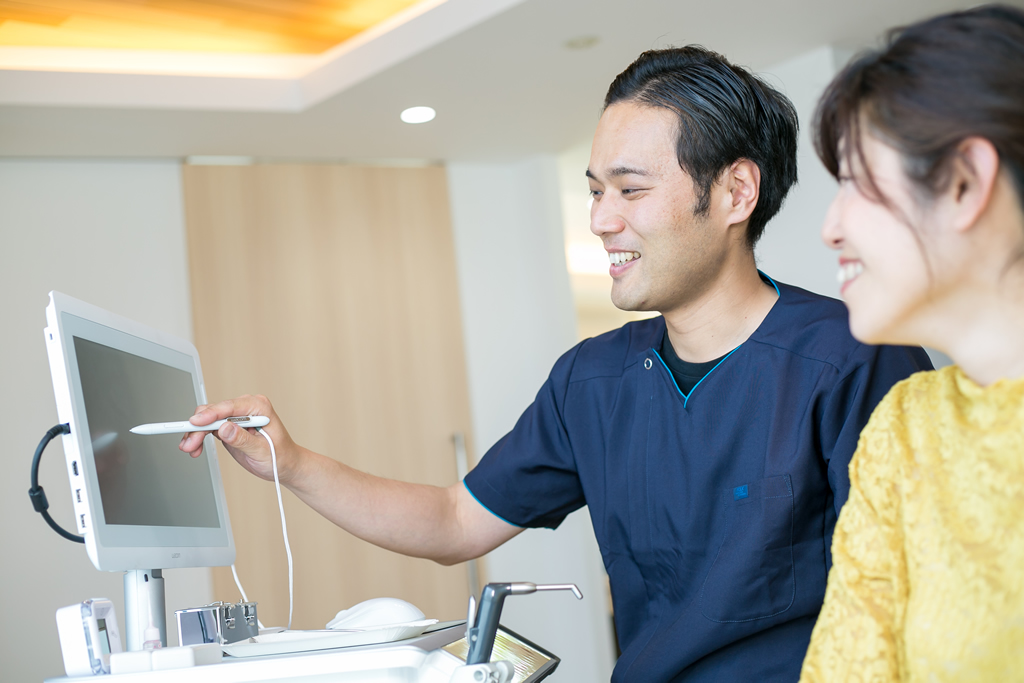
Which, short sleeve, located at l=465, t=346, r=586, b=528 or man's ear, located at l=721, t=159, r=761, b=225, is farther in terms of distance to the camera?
short sleeve, located at l=465, t=346, r=586, b=528

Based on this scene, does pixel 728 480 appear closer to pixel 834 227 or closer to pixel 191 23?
pixel 834 227

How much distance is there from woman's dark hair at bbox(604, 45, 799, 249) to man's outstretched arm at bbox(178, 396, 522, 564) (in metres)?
0.68

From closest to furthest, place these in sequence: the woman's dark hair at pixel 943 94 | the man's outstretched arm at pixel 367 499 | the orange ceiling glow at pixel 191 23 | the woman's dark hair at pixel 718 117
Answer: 1. the woman's dark hair at pixel 943 94
2. the man's outstretched arm at pixel 367 499
3. the woman's dark hair at pixel 718 117
4. the orange ceiling glow at pixel 191 23

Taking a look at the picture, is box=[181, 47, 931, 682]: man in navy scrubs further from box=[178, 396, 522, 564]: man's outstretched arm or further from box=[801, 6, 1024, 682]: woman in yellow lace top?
box=[801, 6, 1024, 682]: woman in yellow lace top

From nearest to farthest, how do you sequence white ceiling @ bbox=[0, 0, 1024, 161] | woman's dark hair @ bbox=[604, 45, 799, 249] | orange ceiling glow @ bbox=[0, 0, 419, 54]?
woman's dark hair @ bbox=[604, 45, 799, 249] → white ceiling @ bbox=[0, 0, 1024, 161] → orange ceiling glow @ bbox=[0, 0, 419, 54]

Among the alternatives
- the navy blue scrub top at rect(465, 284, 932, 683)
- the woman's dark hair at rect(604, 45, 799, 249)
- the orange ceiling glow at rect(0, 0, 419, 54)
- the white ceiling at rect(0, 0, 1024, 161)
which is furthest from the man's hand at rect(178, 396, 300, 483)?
the orange ceiling glow at rect(0, 0, 419, 54)

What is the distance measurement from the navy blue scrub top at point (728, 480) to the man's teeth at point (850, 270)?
404 millimetres

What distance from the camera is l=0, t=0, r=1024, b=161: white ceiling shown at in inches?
110

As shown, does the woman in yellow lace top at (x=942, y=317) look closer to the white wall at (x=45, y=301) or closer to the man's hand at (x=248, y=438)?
the man's hand at (x=248, y=438)

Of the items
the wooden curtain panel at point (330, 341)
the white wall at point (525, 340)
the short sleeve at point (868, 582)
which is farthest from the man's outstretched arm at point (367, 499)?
the white wall at point (525, 340)

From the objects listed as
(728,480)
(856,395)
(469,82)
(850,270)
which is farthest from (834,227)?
(469,82)

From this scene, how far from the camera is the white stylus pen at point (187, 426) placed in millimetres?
1269

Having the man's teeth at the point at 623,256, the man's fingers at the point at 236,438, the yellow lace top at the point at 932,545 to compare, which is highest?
the man's teeth at the point at 623,256

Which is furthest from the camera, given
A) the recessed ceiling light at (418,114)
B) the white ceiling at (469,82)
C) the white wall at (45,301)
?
the recessed ceiling light at (418,114)
